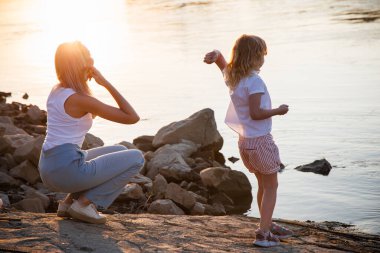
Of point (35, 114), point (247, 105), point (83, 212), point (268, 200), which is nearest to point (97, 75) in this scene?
point (83, 212)

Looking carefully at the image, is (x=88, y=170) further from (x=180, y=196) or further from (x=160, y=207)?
(x=180, y=196)

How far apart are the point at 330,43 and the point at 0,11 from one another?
3703cm

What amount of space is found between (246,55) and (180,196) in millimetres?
3948

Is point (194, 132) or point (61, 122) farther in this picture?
point (194, 132)

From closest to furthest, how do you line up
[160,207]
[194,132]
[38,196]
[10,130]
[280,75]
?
[38,196], [160,207], [10,130], [194,132], [280,75]

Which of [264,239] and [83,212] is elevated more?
[83,212]

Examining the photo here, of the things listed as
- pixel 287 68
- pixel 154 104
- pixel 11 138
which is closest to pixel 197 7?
pixel 287 68

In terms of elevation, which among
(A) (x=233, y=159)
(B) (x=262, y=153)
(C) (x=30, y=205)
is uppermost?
(B) (x=262, y=153)

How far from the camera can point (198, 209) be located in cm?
984

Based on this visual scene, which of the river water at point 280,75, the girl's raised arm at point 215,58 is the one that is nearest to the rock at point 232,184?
the river water at point 280,75

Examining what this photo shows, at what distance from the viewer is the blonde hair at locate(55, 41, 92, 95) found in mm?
6012

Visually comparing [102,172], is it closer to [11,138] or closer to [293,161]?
[11,138]

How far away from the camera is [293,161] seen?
1309 cm

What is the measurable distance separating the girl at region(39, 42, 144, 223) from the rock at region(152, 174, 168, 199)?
3.80 metres
